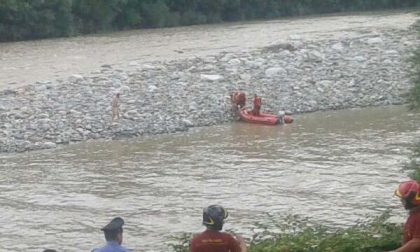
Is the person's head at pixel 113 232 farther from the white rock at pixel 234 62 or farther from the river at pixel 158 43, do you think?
the white rock at pixel 234 62

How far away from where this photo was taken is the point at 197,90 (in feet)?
95.2

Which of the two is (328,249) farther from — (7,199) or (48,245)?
(7,199)

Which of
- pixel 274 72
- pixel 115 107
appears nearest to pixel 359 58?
pixel 274 72

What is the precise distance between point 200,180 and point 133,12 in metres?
35.3

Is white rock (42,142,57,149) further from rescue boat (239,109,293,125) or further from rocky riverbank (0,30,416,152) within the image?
rescue boat (239,109,293,125)

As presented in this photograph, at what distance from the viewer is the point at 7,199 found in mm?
18922

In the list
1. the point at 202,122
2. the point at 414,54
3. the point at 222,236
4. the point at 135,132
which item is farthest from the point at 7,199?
the point at 222,236

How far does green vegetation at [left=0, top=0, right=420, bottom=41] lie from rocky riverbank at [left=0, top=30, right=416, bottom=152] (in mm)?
15629

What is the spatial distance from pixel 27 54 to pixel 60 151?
17.3m

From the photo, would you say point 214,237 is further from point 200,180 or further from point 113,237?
point 200,180

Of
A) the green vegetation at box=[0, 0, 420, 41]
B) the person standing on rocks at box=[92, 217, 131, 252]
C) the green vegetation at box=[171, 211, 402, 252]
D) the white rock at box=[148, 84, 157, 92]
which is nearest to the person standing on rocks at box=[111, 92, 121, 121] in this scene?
the white rock at box=[148, 84, 157, 92]

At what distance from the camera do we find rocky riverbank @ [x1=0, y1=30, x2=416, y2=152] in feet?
83.0

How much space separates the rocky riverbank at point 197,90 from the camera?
2529 cm

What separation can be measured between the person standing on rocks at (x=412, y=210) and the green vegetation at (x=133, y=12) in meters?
41.0
